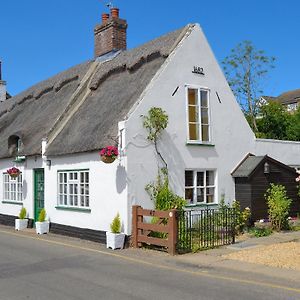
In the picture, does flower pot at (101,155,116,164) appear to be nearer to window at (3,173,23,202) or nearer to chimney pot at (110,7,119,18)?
window at (3,173,23,202)

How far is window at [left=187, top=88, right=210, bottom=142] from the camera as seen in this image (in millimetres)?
15836

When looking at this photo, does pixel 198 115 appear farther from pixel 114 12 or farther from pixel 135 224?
pixel 114 12

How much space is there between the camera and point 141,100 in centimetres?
1446

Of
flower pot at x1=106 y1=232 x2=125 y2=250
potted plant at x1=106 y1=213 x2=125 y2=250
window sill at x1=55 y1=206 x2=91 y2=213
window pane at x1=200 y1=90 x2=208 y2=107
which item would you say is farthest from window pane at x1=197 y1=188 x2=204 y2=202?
window sill at x1=55 y1=206 x2=91 y2=213

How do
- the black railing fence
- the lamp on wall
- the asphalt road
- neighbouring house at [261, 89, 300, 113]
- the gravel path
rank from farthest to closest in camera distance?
neighbouring house at [261, 89, 300, 113] → the lamp on wall → the black railing fence → the gravel path → the asphalt road

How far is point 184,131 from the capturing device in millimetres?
15500

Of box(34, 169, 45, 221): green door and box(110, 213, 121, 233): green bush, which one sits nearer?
box(110, 213, 121, 233): green bush

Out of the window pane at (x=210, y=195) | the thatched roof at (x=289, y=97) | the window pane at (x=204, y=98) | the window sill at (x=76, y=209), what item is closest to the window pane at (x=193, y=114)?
the window pane at (x=204, y=98)

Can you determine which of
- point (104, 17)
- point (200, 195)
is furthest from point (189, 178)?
point (104, 17)

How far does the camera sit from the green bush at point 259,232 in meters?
14.9

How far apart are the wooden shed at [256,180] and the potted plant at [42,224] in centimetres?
692

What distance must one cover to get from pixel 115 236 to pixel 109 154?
7.54 ft

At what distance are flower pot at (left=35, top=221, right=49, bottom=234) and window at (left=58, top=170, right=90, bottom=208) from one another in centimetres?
95

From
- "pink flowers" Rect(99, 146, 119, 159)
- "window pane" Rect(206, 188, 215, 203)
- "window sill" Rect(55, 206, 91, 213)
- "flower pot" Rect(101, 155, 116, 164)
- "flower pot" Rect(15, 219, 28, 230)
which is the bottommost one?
"flower pot" Rect(15, 219, 28, 230)
